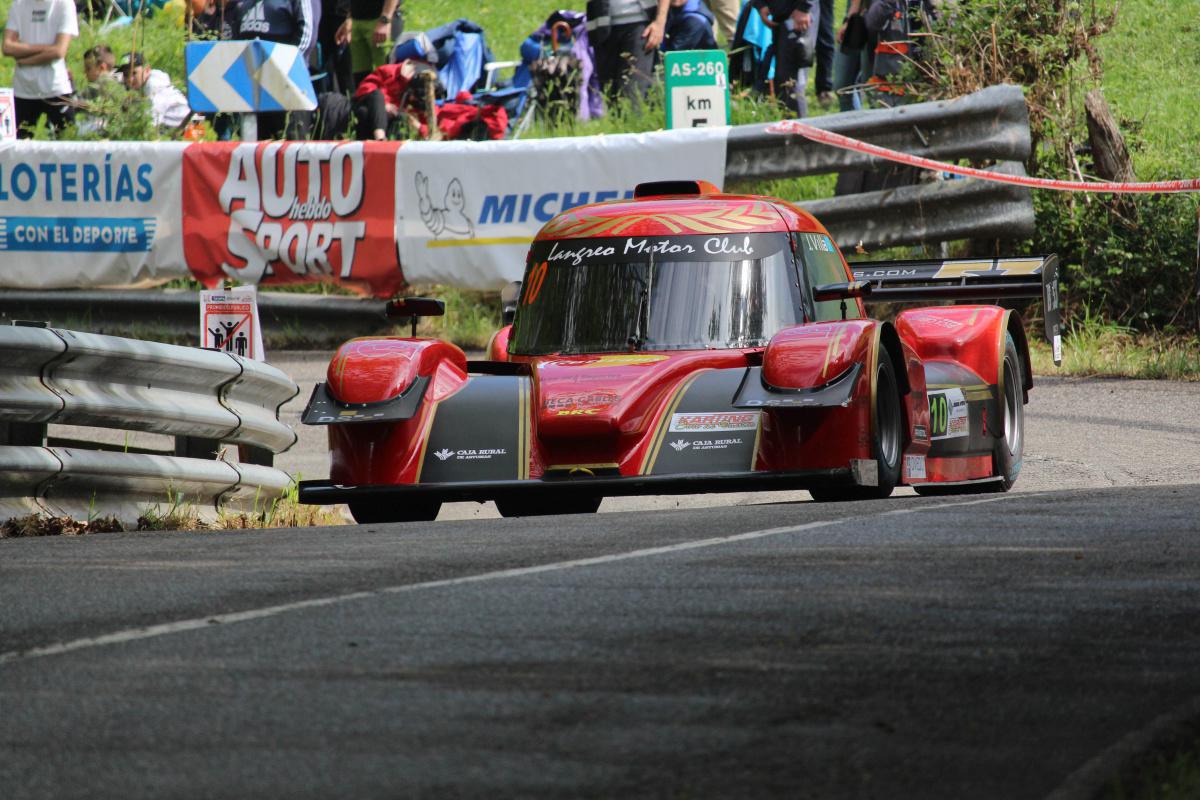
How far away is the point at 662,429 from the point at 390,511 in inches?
59.8

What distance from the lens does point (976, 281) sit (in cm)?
1102

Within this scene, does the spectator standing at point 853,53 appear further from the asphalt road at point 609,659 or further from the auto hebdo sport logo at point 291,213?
the asphalt road at point 609,659

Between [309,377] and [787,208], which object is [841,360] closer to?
[787,208]

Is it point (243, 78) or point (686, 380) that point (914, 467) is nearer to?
point (686, 380)

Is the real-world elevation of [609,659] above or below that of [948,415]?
above

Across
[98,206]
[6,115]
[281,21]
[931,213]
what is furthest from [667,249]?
[281,21]

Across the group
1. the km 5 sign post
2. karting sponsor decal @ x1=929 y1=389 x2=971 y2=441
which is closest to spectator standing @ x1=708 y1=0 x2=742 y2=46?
the km 5 sign post

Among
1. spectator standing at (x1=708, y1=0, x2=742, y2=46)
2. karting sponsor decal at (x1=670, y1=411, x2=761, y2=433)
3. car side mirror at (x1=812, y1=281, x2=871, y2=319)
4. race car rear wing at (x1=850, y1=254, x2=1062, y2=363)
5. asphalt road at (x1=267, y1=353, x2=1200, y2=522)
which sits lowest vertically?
asphalt road at (x1=267, y1=353, x2=1200, y2=522)

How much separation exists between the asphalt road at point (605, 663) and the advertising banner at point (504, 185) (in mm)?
8322

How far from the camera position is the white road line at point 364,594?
189 inches

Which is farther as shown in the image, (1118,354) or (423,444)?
(1118,354)

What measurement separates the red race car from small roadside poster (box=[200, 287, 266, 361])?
80 centimetres

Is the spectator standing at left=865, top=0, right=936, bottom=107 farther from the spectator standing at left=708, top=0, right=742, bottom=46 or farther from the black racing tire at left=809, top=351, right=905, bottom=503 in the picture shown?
the black racing tire at left=809, top=351, right=905, bottom=503

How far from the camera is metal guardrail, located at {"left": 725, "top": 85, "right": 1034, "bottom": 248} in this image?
47.7 ft
